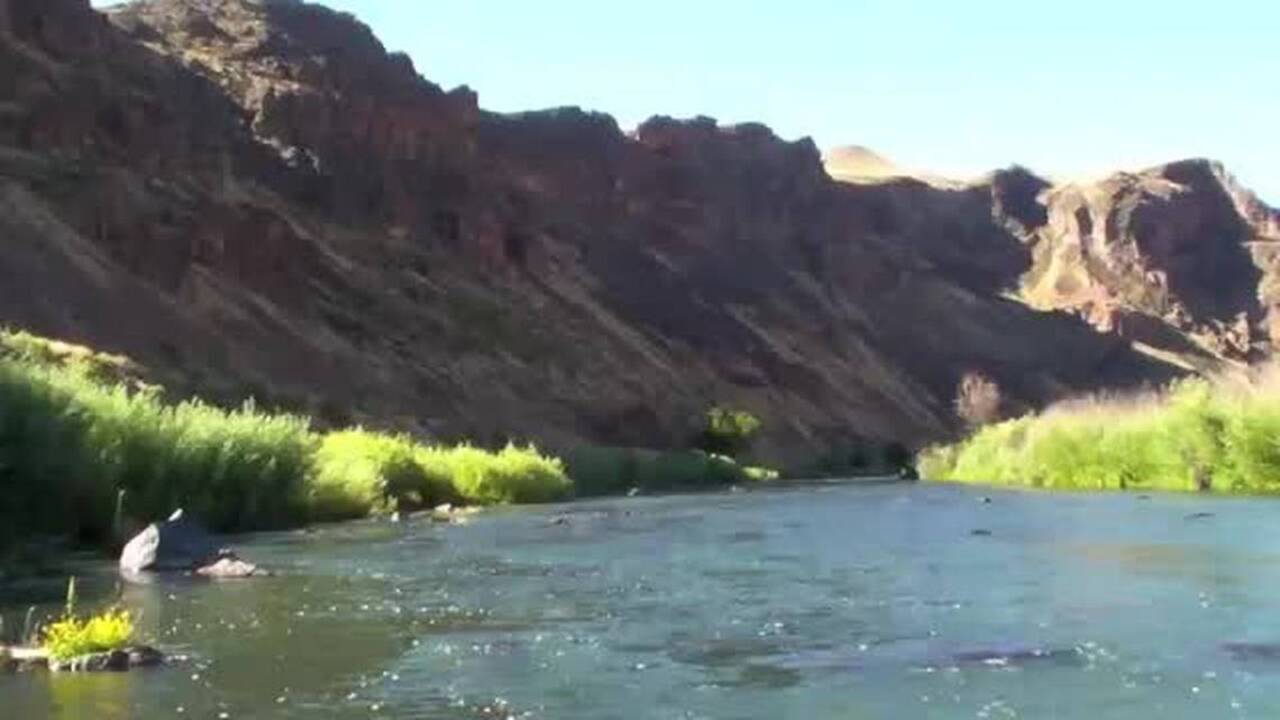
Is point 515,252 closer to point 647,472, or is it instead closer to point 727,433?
point 727,433

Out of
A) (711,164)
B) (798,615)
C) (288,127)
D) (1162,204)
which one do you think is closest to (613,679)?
(798,615)

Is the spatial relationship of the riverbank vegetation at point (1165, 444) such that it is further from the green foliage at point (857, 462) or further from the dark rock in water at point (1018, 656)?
the green foliage at point (857, 462)

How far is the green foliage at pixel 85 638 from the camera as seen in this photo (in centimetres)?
1652

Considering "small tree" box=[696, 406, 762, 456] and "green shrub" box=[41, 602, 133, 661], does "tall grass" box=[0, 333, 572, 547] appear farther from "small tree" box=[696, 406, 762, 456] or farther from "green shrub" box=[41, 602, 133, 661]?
"small tree" box=[696, 406, 762, 456]

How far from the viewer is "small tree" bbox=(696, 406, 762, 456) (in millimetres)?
106000

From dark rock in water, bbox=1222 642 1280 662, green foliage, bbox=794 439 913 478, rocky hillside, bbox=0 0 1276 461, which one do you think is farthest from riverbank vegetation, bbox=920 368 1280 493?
green foliage, bbox=794 439 913 478

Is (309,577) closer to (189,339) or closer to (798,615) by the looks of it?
(798,615)

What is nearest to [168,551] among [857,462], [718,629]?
[718,629]

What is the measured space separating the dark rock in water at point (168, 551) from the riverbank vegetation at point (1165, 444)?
2721 cm

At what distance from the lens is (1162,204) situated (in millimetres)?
178875

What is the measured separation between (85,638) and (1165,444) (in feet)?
122

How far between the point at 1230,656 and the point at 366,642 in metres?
7.92

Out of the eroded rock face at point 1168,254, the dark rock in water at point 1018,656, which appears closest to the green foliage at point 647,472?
the dark rock in water at point 1018,656

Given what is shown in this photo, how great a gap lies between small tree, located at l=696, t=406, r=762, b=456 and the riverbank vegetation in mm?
44742
